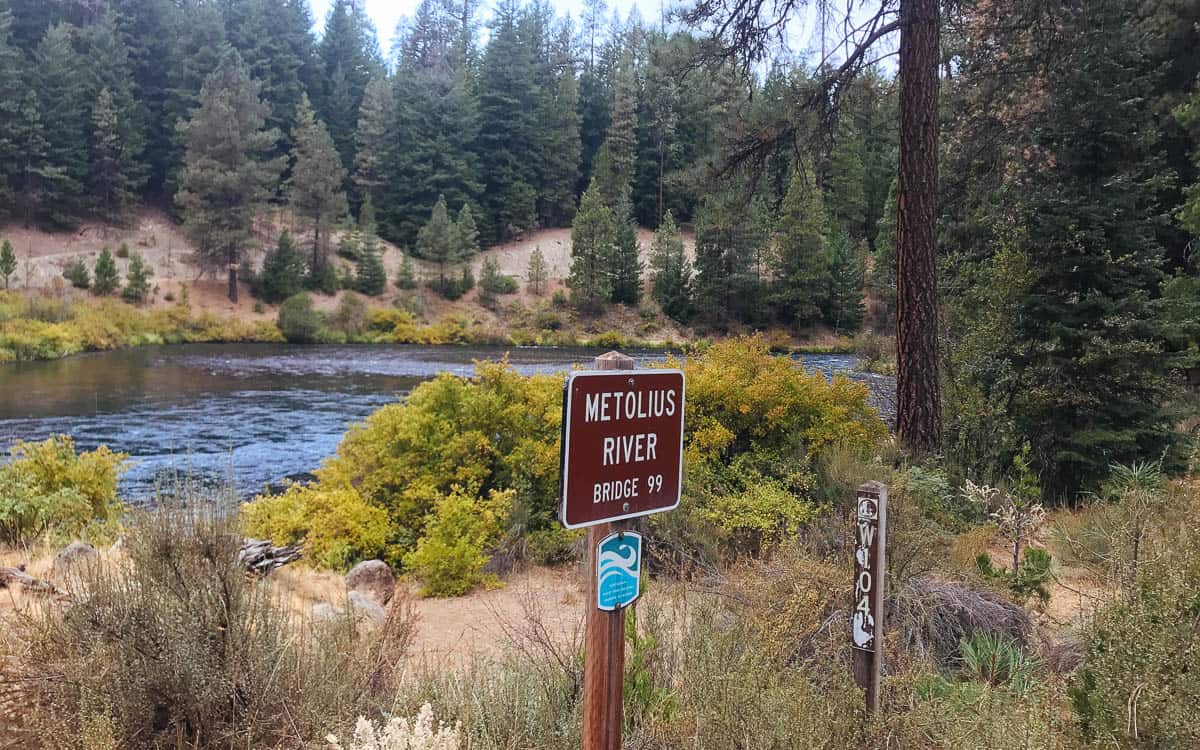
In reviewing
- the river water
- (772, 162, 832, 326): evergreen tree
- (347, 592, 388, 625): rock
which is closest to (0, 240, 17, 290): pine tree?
the river water

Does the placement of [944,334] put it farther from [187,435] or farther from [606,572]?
[187,435]

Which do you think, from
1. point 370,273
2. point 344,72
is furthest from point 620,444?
point 344,72

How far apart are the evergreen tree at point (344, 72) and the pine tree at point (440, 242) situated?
16.2 meters

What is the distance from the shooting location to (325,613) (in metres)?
4.15

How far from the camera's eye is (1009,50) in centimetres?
1023

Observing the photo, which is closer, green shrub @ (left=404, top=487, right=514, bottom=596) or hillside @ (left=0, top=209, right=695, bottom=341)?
green shrub @ (left=404, top=487, right=514, bottom=596)

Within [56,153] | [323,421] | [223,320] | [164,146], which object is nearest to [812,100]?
[323,421]

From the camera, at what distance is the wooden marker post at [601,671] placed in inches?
73.3

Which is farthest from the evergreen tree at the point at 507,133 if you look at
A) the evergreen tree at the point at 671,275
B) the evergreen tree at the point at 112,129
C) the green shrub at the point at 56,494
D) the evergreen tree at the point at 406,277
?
the green shrub at the point at 56,494

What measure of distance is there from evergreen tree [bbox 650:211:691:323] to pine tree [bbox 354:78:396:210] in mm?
21158

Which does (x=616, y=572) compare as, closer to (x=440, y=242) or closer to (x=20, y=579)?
(x=20, y=579)

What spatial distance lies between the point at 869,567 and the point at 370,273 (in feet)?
148

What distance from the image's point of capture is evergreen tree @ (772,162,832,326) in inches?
1703

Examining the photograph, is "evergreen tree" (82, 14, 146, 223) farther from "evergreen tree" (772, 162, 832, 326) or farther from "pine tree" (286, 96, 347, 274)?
"evergreen tree" (772, 162, 832, 326)
